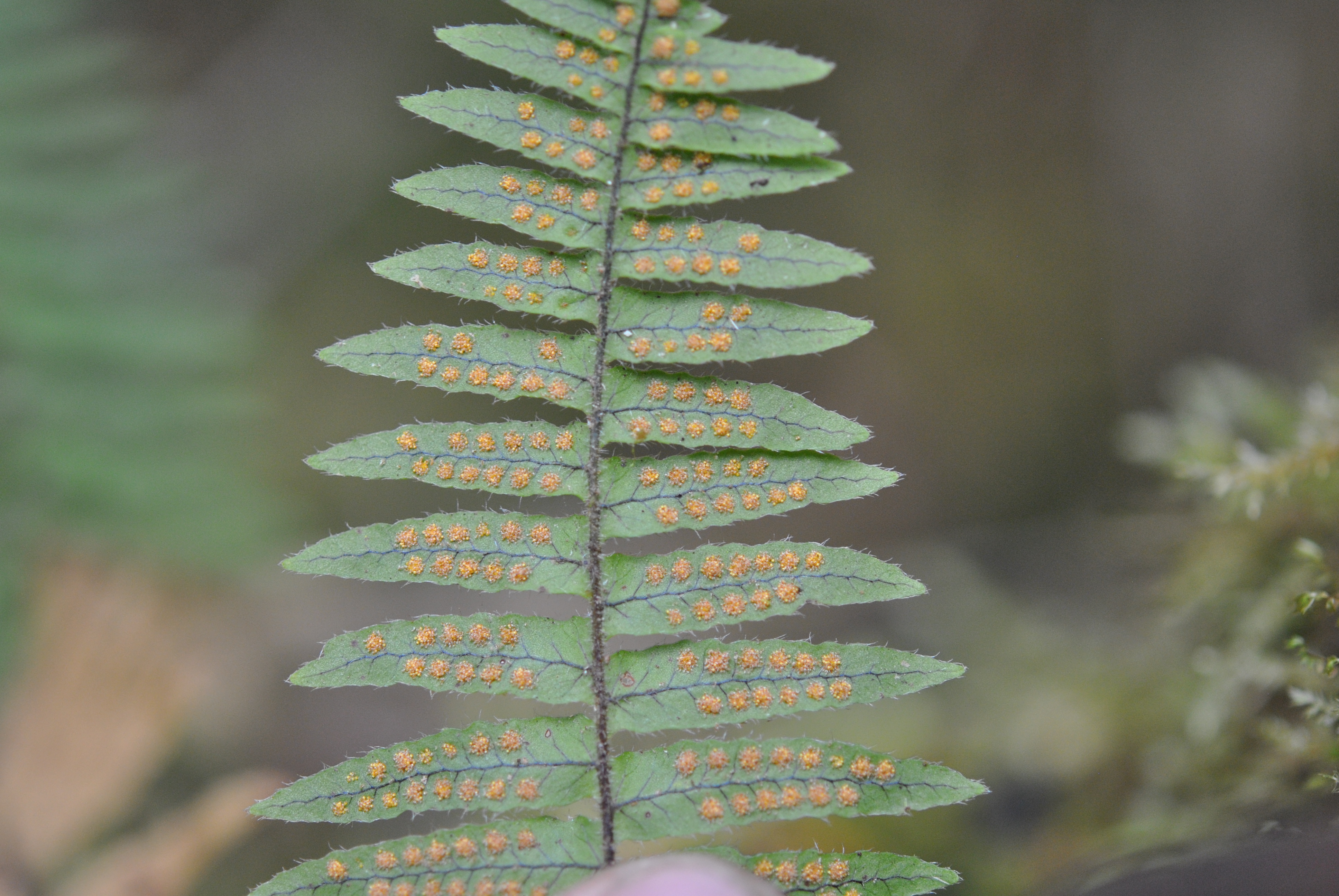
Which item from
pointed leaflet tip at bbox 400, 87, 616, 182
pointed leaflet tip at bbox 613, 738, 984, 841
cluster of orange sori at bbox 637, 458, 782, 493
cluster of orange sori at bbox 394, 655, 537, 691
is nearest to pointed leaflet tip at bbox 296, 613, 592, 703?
cluster of orange sori at bbox 394, 655, 537, 691

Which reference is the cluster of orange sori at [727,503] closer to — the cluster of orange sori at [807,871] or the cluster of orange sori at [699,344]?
the cluster of orange sori at [699,344]

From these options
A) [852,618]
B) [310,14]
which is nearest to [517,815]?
[852,618]

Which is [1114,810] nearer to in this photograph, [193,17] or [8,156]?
[8,156]

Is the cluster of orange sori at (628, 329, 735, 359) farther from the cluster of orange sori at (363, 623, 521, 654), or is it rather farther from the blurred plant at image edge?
the blurred plant at image edge

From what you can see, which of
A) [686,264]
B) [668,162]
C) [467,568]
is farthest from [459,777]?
[668,162]

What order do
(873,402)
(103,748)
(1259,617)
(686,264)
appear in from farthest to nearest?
(873,402) → (103,748) → (1259,617) → (686,264)

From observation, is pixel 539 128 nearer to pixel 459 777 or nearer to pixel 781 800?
pixel 459 777
